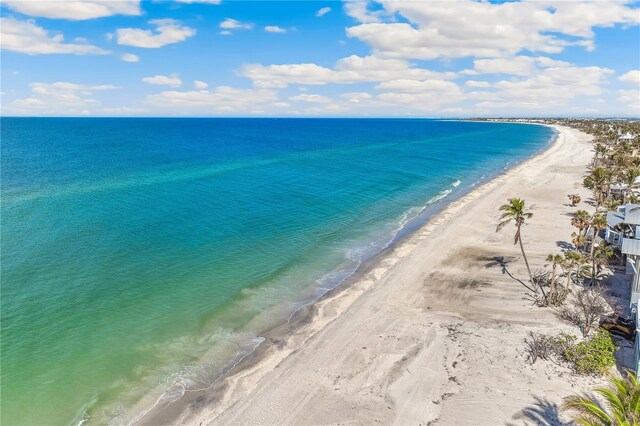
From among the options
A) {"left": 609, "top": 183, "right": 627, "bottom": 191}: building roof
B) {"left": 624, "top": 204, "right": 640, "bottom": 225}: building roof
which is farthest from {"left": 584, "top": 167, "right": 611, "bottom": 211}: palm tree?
{"left": 624, "top": 204, "right": 640, "bottom": 225}: building roof

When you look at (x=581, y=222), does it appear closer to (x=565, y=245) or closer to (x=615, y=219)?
(x=615, y=219)

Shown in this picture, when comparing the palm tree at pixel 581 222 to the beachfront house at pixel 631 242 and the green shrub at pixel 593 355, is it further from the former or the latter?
the green shrub at pixel 593 355

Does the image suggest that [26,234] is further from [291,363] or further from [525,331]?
[525,331]

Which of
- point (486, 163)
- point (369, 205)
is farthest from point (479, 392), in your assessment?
point (486, 163)

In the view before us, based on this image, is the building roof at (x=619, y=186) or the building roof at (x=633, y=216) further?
the building roof at (x=619, y=186)

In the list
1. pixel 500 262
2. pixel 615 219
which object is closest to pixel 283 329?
pixel 500 262

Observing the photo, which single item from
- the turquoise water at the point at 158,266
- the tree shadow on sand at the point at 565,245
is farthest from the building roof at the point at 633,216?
the turquoise water at the point at 158,266

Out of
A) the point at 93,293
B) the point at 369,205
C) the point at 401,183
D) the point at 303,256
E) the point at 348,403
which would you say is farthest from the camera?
the point at 401,183
